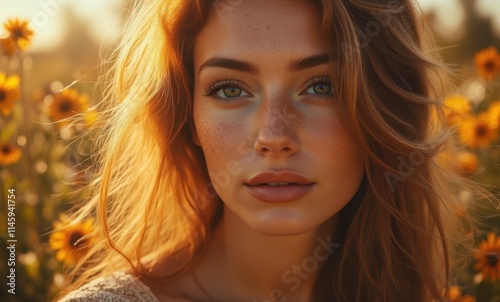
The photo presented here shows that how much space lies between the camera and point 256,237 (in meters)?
2.55

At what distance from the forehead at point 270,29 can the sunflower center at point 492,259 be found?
1432 millimetres

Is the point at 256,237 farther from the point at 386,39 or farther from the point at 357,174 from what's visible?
the point at 386,39

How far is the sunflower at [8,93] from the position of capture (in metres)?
3.41

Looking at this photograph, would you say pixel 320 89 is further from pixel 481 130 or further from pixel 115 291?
pixel 481 130

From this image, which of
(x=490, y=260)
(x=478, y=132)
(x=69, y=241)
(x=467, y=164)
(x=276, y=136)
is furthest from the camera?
(x=478, y=132)

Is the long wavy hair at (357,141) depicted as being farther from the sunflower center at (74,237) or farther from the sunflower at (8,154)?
the sunflower at (8,154)

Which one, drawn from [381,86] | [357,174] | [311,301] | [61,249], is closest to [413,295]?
[311,301]

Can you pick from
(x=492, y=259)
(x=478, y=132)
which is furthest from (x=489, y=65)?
(x=492, y=259)

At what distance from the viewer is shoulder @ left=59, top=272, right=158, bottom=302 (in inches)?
93.0

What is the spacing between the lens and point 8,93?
344cm

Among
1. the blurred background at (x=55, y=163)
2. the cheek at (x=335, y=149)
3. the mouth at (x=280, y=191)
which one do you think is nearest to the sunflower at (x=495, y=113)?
the blurred background at (x=55, y=163)

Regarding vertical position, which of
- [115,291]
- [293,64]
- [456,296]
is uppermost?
[293,64]

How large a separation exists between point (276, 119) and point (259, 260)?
1.95ft

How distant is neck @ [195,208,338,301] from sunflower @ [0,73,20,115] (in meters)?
1.31
